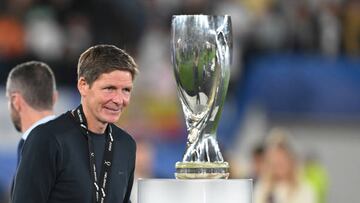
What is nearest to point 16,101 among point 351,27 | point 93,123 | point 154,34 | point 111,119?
point 93,123

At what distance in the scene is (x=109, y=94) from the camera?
4.33m

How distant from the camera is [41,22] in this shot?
12852 mm

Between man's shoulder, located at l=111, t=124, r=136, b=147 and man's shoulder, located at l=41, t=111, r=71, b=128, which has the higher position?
man's shoulder, located at l=41, t=111, r=71, b=128

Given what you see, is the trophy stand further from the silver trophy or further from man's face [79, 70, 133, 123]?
man's face [79, 70, 133, 123]

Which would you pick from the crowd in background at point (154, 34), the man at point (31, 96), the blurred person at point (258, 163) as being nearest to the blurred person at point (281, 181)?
the blurred person at point (258, 163)

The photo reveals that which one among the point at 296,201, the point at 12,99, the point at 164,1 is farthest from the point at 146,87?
the point at 12,99

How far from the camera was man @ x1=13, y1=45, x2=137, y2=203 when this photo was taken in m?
4.29

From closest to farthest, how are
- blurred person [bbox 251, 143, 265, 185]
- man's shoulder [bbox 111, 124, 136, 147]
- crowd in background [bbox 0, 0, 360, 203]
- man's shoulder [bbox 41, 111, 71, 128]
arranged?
man's shoulder [bbox 41, 111, 71, 128] < man's shoulder [bbox 111, 124, 136, 147] < blurred person [bbox 251, 143, 265, 185] < crowd in background [bbox 0, 0, 360, 203]

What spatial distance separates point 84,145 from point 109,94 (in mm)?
228

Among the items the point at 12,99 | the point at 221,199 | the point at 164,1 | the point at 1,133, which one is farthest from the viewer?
the point at 164,1

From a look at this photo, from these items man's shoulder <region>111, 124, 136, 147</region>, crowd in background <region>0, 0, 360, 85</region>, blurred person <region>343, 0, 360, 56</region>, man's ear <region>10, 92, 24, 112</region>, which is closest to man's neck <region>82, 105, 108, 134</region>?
man's shoulder <region>111, 124, 136, 147</region>

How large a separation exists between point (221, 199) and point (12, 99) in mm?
1538

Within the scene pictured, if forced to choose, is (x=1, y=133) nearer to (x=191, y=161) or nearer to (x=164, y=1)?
(x=164, y=1)

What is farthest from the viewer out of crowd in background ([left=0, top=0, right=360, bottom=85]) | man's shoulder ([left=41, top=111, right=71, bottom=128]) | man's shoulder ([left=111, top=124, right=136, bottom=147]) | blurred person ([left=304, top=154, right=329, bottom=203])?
crowd in background ([left=0, top=0, right=360, bottom=85])
